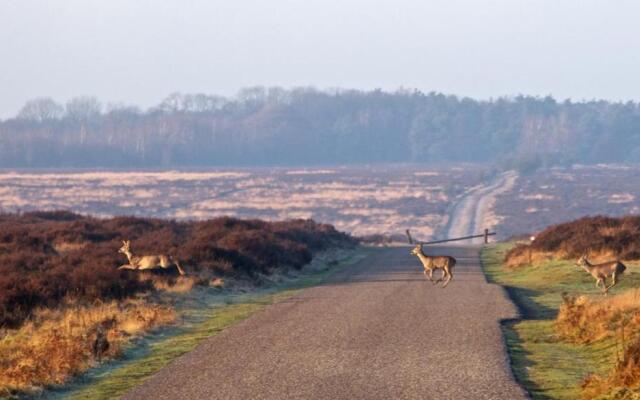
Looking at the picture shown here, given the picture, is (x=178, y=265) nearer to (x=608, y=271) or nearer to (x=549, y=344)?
(x=608, y=271)

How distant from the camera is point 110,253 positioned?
3209 cm

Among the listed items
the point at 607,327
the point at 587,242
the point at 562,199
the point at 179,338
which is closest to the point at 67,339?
the point at 179,338

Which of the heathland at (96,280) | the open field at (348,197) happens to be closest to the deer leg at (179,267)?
the heathland at (96,280)

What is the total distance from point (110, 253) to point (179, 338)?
45.0 feet

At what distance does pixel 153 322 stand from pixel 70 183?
4210 inches

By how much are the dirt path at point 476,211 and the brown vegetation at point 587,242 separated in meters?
38.2

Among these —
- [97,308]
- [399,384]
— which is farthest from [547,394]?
[97,308]

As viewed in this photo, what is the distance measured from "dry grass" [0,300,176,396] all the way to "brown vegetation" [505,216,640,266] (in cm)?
1633

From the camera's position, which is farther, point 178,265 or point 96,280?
point 178,265

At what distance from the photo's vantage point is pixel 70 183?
408ft

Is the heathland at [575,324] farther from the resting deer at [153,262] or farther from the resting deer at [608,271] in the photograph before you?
the resting deer at [153,262]

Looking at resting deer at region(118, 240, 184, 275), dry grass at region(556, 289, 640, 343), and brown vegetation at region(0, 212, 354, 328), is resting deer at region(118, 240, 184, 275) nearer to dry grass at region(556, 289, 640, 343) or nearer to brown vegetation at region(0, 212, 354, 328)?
brown vegetation at region(0, 212, 354, 328)

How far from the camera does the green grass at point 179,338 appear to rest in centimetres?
1412

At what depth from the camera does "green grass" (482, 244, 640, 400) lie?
13859 mm
